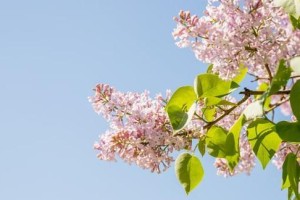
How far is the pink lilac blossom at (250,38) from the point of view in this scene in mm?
1605

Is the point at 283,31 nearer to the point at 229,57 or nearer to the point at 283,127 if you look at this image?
the point at 229,57

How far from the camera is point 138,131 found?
70.7 inches

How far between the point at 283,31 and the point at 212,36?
9.2 inches

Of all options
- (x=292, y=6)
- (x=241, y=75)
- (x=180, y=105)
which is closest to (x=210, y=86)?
(x=180, y=105)

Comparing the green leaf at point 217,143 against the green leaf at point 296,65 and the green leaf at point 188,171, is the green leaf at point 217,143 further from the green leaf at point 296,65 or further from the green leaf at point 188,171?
the green leaf at point 296,65

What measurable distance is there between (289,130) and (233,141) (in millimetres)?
237

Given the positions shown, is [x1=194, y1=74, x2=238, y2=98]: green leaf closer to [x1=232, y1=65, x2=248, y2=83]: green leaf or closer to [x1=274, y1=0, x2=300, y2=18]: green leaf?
[x1=232, y1=65, x2=248, y2=83]: green leaf

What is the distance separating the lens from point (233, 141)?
154 cm

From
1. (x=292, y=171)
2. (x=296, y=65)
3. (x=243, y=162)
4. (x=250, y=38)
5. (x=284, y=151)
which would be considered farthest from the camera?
(x=243, y=162)

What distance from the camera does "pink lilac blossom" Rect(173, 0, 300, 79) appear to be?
1605 mm

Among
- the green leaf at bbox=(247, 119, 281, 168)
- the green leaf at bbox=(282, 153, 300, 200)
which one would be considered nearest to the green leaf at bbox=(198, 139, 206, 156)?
the green leaf at bbox=(247, 119, 281, 168)

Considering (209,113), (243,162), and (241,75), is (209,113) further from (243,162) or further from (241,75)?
(243,162)

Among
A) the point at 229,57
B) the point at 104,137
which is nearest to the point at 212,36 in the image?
the point at 229,57

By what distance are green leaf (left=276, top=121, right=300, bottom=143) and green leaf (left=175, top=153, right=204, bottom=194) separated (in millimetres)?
353
